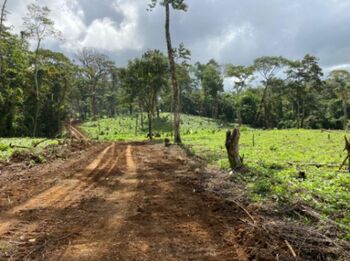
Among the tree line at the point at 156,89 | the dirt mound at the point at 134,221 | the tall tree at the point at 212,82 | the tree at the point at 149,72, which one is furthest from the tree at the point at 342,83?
the dirt mound at the point at 134,221

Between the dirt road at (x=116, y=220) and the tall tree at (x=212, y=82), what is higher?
the tall tree at (x=212, y=82)

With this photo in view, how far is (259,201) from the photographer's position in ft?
29.7

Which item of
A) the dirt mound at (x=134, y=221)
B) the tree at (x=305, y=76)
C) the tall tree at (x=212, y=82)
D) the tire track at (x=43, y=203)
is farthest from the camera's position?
the tall tree at (x=212, y=82)

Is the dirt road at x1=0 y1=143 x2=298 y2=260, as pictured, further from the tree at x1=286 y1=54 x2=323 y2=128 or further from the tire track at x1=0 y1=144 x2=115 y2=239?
the tree at x1=286 y1=54 x2=323 y2=128

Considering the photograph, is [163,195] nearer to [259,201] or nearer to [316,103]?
[259,201]

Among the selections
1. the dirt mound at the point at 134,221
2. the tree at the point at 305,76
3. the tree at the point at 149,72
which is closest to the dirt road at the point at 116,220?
the dirt mound at the point at 134,221

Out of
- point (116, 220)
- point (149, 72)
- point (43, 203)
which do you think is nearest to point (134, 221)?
point (116, 220)

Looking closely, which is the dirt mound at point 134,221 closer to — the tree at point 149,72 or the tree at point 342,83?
the tree at point 149,72

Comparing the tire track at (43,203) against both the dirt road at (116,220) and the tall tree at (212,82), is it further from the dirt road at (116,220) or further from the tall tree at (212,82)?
the tall tree at (212,82)

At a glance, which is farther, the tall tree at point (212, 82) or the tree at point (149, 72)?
the tall tree at point (212, 82)

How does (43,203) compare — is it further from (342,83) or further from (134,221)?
(342,83)

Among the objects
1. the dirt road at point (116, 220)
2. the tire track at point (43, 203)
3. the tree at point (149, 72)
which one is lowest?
the tire track at point (43, 203)

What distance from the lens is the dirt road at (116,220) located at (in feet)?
19.5

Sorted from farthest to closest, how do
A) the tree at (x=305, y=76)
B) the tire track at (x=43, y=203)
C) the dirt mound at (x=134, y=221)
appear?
the tree at (x=305, y=76) < the tire track at (x=43, y=203) < the dirt mound at (x=134, y=221)
